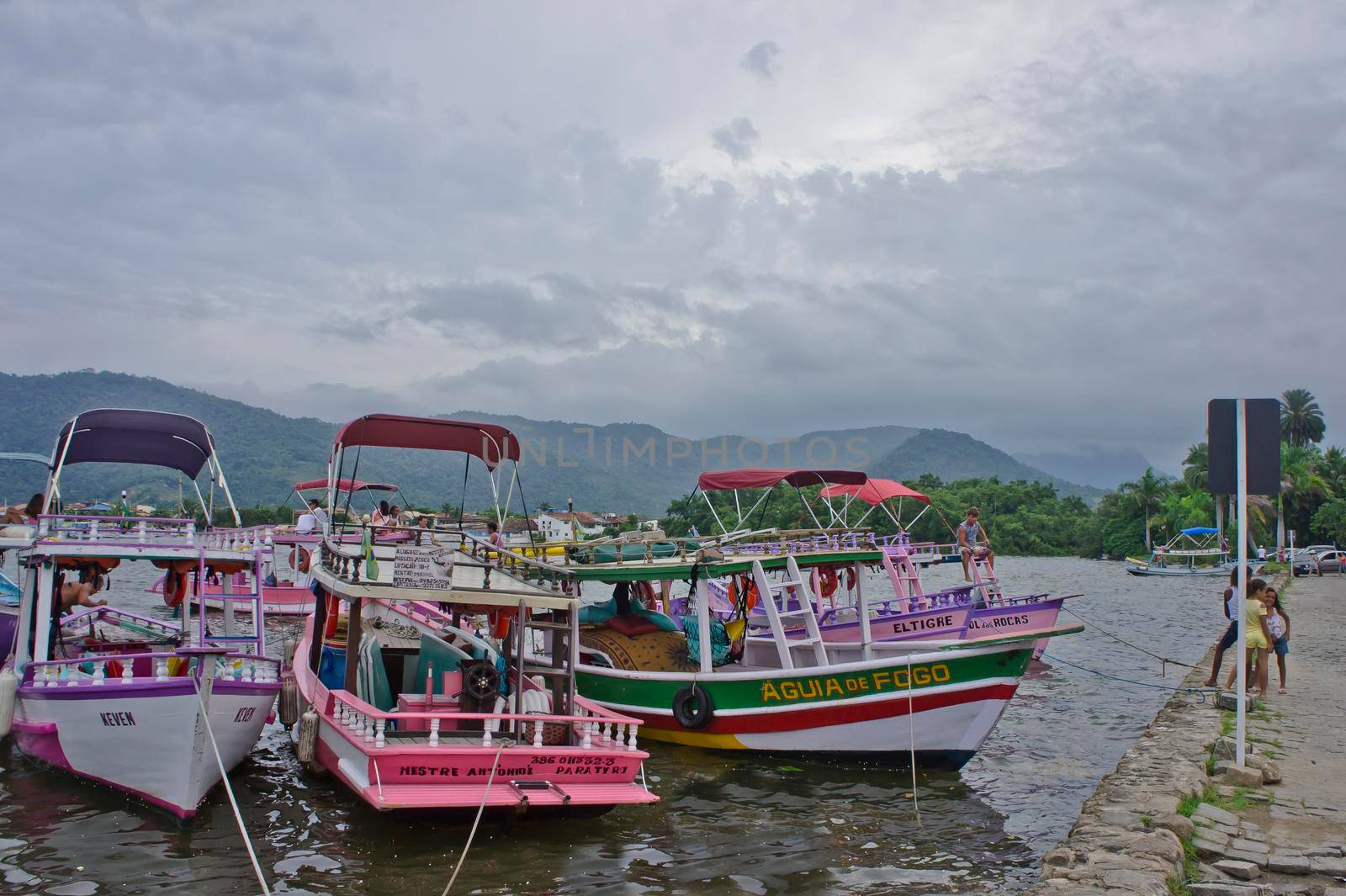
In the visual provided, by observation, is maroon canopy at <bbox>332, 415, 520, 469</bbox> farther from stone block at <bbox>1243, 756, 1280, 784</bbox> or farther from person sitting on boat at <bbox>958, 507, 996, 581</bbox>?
person sitting on boat at <bbox>958, 507, 996, 581</bbox>

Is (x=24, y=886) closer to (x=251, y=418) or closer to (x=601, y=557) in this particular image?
(x=601, y=557)

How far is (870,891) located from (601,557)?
7173 millimetres

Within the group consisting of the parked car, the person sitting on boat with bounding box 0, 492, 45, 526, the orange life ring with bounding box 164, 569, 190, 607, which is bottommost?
the parked car

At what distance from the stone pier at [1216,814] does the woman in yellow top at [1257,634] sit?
0.44 m

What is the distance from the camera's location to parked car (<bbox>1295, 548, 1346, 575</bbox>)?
168 ft

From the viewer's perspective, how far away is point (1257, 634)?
11.8m

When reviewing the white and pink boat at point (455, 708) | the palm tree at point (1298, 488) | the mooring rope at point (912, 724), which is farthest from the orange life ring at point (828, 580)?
the palm tree at point (1298, 488)

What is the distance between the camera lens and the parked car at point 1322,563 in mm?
51281

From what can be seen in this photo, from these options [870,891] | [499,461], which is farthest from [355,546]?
[870,891]

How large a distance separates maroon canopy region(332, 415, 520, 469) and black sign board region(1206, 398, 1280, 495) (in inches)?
322

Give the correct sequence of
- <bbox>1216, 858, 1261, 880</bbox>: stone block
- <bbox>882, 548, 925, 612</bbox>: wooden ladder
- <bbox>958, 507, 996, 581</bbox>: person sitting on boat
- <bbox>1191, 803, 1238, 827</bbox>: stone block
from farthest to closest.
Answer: <bbox>958, 507, 996, 581</bbox>: person sitting on boat, <bbox>882, 548, 925, 612</bbox>: wooden ladder, <bbox>1191, 803, 1238, 827</bbox>: stone block, <bbox>1216, 858, 1261, 880</bbox>: stone block

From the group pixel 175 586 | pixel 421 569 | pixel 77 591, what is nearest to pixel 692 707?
pixel 421 569

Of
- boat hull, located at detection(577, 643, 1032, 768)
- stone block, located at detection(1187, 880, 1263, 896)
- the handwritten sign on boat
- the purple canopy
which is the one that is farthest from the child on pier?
the purple canopy

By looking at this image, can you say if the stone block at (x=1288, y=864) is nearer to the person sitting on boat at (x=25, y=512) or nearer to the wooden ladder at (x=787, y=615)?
the wooden ladder at (x=787, y=615)
